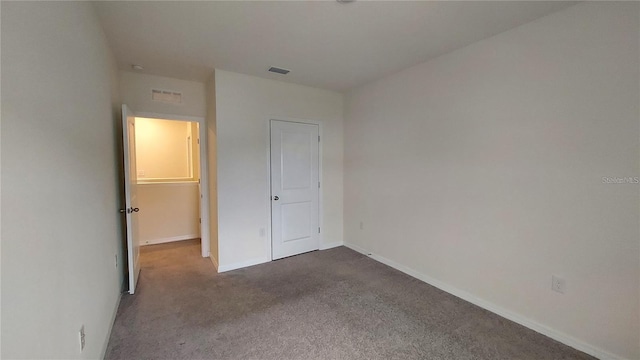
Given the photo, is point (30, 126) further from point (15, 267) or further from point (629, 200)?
point (629, 200)

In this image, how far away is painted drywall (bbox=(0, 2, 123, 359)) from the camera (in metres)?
0.86

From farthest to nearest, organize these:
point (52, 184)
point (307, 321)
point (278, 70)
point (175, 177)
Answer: point (175, 177)
point (278, 70)
point (307, 321)
point (52, 184)

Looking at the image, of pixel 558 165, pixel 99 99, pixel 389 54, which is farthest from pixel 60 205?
pixel 558 165

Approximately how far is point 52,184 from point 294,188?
281cm

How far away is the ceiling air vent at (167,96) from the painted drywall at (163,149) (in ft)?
5.25

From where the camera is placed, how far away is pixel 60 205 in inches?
49.5

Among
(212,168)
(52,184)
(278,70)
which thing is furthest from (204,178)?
(52,184)

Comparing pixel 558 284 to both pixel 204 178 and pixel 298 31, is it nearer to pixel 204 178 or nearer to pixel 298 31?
pixel 298 31

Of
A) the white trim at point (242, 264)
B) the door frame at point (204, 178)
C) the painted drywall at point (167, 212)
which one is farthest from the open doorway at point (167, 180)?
the white trim at point (242, 264)

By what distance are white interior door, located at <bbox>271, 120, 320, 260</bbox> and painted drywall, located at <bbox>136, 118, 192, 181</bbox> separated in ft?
7.71

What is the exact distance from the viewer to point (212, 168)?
346cm

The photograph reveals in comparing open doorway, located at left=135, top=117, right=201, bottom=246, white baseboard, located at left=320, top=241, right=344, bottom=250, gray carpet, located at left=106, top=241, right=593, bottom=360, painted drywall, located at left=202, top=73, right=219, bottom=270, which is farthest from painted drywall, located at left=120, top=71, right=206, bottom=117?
white baseboard, located at left=320, top=241, right=344, bottom=250

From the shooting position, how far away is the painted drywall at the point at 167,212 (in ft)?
14.4

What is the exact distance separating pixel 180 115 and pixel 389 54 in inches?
108
